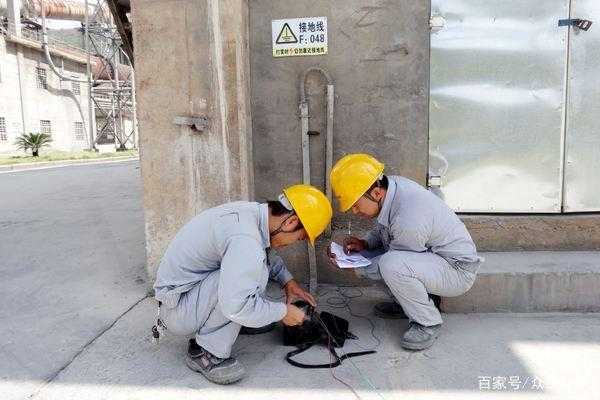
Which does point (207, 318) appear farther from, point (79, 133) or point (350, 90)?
point (79, 133)

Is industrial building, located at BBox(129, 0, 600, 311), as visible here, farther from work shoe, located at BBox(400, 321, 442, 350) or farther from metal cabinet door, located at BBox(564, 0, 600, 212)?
work shoe, located at BBox(400, 321, 442, 350)

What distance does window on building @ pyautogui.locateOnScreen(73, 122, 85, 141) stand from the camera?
98.5ft

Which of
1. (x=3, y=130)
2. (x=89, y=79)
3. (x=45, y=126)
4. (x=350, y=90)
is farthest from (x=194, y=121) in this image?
(x=89, y=79)

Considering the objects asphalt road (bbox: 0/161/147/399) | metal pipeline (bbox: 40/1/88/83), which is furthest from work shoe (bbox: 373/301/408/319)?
metal pipeline (bbox: 40/1/88/83)

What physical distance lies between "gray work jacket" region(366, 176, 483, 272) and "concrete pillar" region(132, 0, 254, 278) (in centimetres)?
125

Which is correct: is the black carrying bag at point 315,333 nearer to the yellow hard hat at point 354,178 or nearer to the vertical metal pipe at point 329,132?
the yellow hard hat at point 354,178

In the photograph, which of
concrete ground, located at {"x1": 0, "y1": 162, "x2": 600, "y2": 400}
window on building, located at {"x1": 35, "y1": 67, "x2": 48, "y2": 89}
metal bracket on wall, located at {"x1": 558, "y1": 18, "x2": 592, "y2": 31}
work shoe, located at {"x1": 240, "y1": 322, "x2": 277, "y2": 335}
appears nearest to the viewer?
concrete ground, located at {"x1": 0, "y1": 162, "x2": 600, "y2": 400}

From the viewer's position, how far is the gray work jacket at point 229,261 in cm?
240

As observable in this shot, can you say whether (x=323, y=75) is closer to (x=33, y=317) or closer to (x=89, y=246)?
(x=33, y=317)

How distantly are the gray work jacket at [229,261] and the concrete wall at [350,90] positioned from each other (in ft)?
4.69

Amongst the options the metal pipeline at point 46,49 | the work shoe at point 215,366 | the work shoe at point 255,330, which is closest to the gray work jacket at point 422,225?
the work shoe at point 255,330

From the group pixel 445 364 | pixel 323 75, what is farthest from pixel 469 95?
pixel 445 364

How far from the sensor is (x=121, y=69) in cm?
3078

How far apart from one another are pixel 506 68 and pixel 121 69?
30791 millimetres
